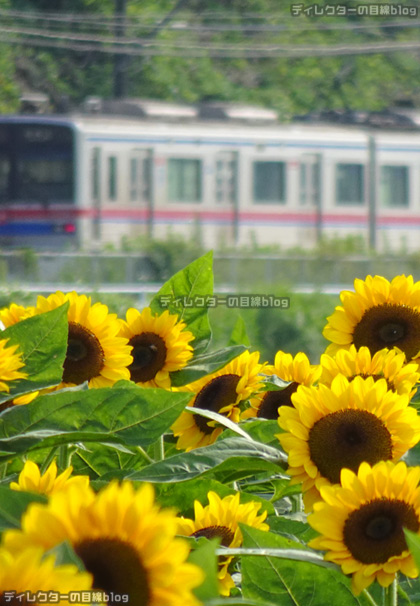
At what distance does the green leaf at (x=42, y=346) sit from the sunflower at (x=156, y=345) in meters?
0.18

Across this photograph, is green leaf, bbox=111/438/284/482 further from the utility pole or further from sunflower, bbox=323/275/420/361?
the utility pole

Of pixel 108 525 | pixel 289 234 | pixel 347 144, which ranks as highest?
pixel 108 525

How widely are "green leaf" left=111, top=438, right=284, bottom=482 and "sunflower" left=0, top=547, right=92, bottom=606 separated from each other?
305mm

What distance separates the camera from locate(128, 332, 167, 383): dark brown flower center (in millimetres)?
1233

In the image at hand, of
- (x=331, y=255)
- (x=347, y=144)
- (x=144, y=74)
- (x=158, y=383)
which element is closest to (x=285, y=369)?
(x=158, y=383)

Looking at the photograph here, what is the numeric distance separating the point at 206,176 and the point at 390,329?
15799 millimetres

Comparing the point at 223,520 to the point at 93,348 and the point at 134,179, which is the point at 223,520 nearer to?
the point at 93,348

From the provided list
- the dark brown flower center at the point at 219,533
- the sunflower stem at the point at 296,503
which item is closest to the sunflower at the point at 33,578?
the dark brown flower center at the point at 219,533

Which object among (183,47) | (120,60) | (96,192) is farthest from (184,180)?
(183,47)

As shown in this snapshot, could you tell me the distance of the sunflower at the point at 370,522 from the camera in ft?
2.75

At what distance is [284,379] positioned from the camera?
1.28m

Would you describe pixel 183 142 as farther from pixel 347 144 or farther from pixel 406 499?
pixel 406 499

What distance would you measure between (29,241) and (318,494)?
15.0 m

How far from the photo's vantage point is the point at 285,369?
1280 millimetres
